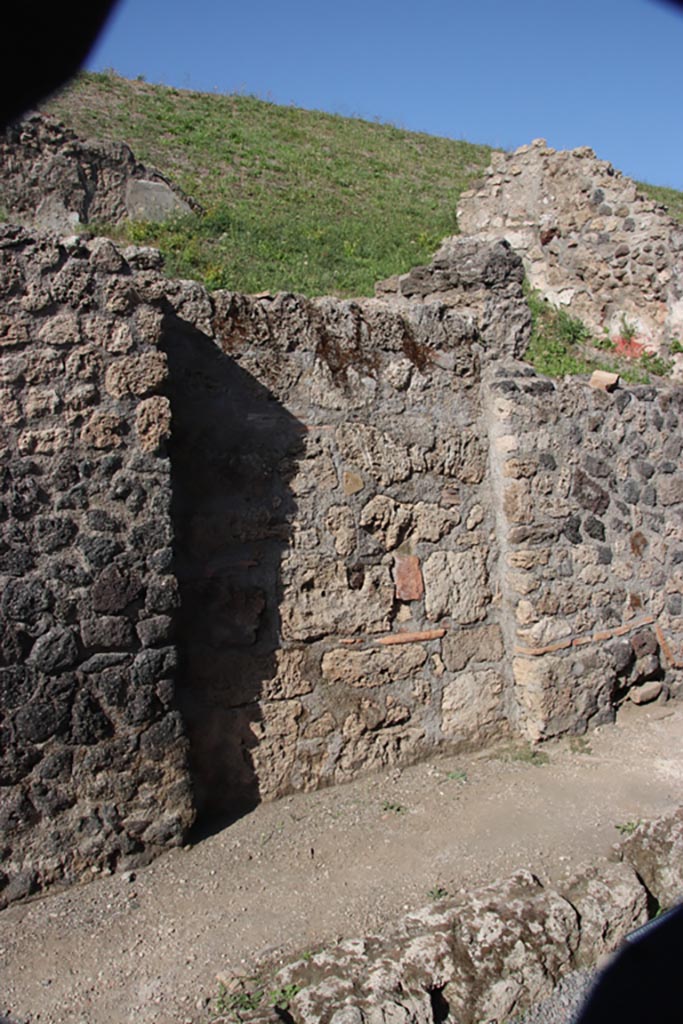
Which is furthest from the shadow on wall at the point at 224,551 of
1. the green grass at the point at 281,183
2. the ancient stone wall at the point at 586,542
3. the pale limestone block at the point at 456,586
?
the green grass at the point at 281,183

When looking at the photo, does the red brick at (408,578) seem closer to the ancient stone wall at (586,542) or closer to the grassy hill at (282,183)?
the ancient stone wall at (586,542)

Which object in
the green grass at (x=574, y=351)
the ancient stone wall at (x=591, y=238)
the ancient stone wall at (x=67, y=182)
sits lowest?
the green grass at (x=574, y=351)

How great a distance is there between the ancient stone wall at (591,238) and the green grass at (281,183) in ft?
5.14

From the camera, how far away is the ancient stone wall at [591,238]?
25.5 feet

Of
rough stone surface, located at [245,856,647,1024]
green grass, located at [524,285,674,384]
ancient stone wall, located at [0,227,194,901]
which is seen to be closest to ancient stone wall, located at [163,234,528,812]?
ancient stone wall, located at [0,227,194,901]

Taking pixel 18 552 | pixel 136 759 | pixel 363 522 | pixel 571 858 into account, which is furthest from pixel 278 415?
pixel 571 858

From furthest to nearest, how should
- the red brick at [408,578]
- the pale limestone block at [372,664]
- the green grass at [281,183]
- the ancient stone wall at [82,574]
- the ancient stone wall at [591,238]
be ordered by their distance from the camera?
the green grass at [281,183], the ancient stone wall at [591,238], the red brick at [408,578], the pale limestone block at [372,664], the ancient stone wall at [82,574]

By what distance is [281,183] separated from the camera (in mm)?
14695

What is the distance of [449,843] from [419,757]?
711mm

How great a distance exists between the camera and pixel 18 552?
119 inches

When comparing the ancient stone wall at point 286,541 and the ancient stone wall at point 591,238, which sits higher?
the ancient stone wall at point 591,238

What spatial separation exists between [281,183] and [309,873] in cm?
1360

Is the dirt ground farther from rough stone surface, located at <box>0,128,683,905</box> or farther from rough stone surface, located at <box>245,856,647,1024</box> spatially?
rough stone surface, located at <box>245,856,647,1024</box>

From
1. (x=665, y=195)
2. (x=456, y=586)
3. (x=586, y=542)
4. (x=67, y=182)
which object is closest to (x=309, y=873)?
(x=456, y=586)
